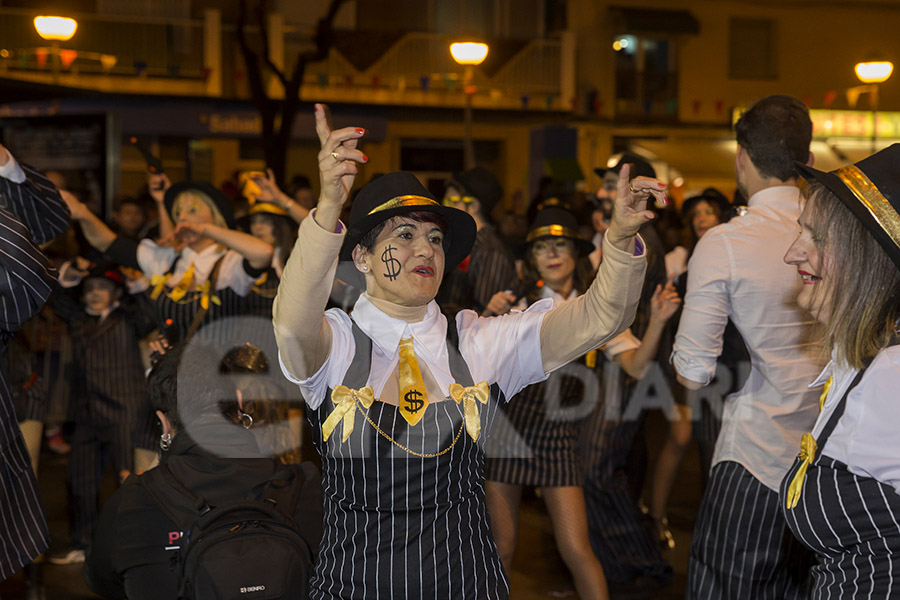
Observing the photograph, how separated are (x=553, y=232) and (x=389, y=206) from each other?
2.45 m

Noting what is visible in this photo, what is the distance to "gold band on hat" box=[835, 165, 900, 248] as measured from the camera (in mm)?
2203

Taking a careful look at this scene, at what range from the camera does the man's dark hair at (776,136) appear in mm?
3602

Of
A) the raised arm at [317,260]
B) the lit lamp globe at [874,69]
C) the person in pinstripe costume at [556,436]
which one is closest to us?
the raised arm at [317,260]

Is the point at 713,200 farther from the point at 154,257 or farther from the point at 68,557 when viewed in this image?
the point at 68,557

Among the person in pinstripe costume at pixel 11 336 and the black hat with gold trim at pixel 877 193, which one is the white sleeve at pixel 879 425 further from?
the person in pinstripe costume at pixel 11 336

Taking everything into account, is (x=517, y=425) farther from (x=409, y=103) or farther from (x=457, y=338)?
(x=409, y=103)

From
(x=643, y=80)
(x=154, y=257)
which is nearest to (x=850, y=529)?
(x=154, y=257)

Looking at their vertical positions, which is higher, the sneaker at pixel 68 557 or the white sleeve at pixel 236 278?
the white sleeve at pixel 236 278

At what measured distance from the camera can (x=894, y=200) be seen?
2217 mm

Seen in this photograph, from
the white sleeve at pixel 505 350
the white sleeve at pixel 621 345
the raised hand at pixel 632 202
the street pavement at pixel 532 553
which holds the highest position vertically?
the raised hand at pixel 632 202

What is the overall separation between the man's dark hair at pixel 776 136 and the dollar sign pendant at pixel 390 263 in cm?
148

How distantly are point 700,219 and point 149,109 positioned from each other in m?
14.1

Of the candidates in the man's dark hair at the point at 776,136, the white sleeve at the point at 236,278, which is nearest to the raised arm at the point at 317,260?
the man's dark hair at the point at 776,136

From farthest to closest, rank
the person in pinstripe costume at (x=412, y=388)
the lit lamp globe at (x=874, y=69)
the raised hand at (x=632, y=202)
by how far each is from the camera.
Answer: the lit lamp globe at (x=874, y=69)
the person in pinstripe costume at (x=412, y=388)
the raised hand at (x=632, y=202)
